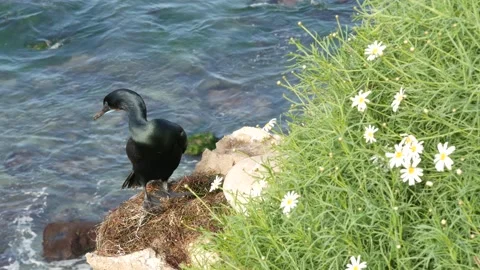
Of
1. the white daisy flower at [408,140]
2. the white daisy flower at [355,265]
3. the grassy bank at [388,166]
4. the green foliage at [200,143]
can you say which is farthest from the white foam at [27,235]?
the white daisy flower at [408,140]

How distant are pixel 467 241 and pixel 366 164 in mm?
677

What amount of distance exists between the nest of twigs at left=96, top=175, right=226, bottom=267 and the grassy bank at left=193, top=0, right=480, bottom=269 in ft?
3.71

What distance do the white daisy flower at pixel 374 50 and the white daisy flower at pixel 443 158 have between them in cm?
70

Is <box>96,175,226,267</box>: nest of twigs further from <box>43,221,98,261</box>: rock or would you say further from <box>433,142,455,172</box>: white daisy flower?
<box>433,142,455,172</box>: white daisy flower

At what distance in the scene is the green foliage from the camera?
30.0 ft

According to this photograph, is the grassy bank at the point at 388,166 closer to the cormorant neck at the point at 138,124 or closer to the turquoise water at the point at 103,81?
the cormorant neck at the point at 138,124

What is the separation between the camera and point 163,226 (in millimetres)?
5836

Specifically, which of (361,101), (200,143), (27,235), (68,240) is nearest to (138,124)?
(68,240)

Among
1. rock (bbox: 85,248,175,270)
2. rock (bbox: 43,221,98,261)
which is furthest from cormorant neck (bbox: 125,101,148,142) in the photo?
rock (bbox: 43,221,98,261)

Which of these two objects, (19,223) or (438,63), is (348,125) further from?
(19,223)

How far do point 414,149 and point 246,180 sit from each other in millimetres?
1685

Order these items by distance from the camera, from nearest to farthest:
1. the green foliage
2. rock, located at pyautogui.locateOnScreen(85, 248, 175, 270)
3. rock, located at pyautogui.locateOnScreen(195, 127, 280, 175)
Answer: rock, located at pyautogui.locateOnScreen(85, 248, 175, 270), rock, located at pyautogui.locateOnScreen(195, 127, 280, 175), the green foliage

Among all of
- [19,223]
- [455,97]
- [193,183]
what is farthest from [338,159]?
[19,223]

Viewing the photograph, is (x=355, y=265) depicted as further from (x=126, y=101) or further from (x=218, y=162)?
(x=126, y=101)
